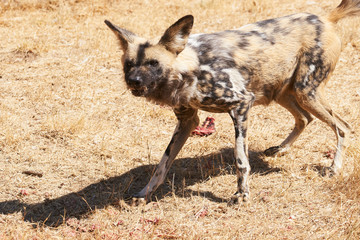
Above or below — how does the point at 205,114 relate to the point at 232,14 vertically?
below

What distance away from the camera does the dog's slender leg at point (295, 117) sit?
439 centimetres

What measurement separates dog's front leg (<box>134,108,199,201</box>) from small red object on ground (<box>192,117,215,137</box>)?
2.66 feet

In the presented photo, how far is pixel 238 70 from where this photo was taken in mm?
3664

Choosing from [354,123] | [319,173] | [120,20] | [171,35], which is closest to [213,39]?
[171,35]

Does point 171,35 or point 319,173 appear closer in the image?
point 171,35

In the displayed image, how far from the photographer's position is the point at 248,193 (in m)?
3.59

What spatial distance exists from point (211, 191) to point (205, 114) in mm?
1665

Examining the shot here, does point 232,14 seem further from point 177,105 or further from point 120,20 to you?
point 177,105

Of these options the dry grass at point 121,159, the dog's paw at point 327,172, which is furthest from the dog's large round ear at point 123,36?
the dog's paw at point 327,172

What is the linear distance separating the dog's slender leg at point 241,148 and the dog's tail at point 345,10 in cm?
122

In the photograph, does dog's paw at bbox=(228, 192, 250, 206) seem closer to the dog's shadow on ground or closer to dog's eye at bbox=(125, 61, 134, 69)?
the dog's shadow on ground

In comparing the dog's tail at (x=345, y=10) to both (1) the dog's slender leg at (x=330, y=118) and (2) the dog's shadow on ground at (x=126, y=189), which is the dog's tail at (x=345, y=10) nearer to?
(1) the dog's slender leg at (x=330, y=118)

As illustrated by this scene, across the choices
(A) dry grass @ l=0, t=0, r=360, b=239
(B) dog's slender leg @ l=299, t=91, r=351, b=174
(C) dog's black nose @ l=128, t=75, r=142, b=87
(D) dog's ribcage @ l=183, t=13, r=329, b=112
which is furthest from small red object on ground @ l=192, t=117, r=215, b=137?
(C) dog's black nose @ l=128, t=75, r=142, b=87

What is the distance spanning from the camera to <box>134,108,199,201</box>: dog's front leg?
3738 mm
